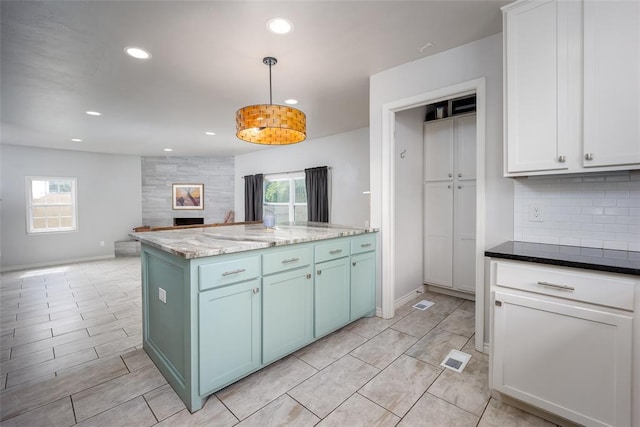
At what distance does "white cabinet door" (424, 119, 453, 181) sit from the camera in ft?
11.4

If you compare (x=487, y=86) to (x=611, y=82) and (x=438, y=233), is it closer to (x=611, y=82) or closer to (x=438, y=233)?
(x=611, y=82)

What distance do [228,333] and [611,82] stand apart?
2.62 meters

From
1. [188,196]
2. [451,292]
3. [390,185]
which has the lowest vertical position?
[451,292]

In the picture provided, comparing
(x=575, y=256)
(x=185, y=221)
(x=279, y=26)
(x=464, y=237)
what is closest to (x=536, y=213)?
(x=575, y=256)

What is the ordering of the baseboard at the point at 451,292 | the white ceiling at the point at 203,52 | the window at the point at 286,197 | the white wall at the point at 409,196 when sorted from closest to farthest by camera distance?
the white ceiling at the point at 203,52 < the white wall at the point at 409,196 < the baseboard at the point at 451,292 < the window at the point at 286,197

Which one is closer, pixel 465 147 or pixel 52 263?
pixel 465 147

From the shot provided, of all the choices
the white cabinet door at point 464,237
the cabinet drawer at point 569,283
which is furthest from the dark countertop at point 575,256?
the white cabinet door at point 464,237

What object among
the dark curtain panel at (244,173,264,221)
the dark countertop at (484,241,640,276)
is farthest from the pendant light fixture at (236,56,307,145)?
the dark curtain panel at (244,173,264,221)

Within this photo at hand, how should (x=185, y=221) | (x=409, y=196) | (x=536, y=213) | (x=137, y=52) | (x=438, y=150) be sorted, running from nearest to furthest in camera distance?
1. (x=536, y=213)
2. (x=137, y=52)
3. (x=409, y=196)
4. (x=438, y=150)
5. (x=185, y=221)

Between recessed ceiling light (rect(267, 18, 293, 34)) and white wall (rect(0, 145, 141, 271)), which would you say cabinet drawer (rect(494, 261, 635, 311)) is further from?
white wall (rect(0, 145, 141, 271))

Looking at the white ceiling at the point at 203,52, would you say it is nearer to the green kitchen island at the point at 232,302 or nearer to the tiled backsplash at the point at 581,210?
the tiled backsplash at the point at 581,210

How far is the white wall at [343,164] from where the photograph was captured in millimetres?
4980

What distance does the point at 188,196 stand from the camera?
298 inches

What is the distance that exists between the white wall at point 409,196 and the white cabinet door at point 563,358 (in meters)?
1.65
